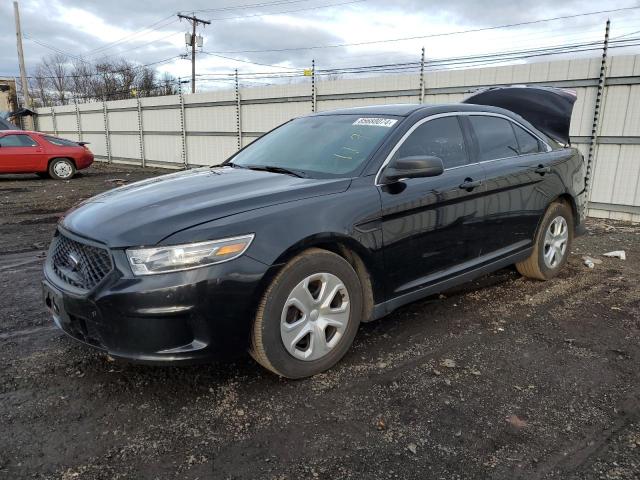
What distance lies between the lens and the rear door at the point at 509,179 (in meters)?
4.03

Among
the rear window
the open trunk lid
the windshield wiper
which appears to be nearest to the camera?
the windshield wiper

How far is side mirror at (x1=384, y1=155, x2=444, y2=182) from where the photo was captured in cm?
314

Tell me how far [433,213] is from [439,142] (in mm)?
644

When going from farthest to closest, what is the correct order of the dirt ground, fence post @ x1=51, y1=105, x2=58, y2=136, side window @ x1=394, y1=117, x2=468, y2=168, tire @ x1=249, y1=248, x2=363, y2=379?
fence post @ x1=51, y1=105, x2=58, y2=136 < side window @ x1=394, y1=117, x2=468, y2=168 < tire @ x1=249, y1=248, x2=363, y2=379 < the dirt ground

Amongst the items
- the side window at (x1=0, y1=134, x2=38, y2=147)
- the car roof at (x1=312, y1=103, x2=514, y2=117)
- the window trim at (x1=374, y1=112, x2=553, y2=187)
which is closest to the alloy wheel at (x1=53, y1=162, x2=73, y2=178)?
the side window at (x1=0, y1=134, x2=38, y2=147)

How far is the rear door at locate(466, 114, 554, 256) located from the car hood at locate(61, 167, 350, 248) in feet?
5.05

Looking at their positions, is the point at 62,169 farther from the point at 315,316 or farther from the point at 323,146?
the point at 315,316

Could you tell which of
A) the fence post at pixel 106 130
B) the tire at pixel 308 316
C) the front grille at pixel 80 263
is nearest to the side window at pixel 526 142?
the tire at pixel 308 316

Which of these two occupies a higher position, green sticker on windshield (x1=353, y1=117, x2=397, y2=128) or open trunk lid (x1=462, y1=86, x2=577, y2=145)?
open trunk lid (x1=462, y1=86, x2=577, y2=145)

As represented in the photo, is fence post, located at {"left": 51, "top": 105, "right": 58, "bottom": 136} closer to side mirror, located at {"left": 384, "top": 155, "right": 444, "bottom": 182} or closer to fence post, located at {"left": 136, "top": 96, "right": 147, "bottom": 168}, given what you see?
fence post, located at {"left": 136, "top": 96, "right": 147, "bottom": 168}

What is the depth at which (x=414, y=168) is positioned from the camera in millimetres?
3141

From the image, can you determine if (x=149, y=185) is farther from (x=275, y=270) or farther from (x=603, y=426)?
(x=603, y=426)

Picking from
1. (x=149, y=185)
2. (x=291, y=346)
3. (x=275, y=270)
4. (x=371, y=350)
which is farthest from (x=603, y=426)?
(x=149, y=185)

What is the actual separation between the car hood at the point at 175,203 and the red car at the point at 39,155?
12713 mm
